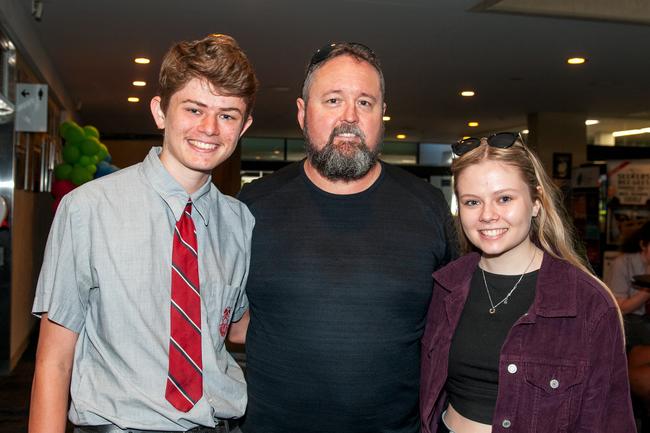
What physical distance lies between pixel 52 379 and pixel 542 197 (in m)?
1.44

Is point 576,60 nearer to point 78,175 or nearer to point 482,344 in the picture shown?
point 78,175

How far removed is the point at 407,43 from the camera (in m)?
6.85

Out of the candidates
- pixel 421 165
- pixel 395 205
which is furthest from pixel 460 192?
pixel 421 165

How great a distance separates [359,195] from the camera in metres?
2.21

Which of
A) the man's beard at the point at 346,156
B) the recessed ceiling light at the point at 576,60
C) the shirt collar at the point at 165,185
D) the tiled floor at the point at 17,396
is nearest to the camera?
the shirt collar at the point at 165,185

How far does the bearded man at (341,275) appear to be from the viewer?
2.07 m

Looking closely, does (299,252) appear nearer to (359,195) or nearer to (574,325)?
(359,195)

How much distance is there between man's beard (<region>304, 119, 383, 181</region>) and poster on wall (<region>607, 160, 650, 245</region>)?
23.5 ft

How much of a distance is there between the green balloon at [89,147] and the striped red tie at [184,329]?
603cm

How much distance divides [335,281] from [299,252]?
150 mm

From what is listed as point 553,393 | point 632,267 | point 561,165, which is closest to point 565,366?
point 553,393

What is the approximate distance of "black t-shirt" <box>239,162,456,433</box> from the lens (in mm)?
2064

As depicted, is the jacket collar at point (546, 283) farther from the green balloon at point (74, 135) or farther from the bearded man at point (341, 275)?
the green balloon at point (74, 135)

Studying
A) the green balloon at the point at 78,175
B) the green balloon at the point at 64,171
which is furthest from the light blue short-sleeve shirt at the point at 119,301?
the green balloon at the point at 64,171
